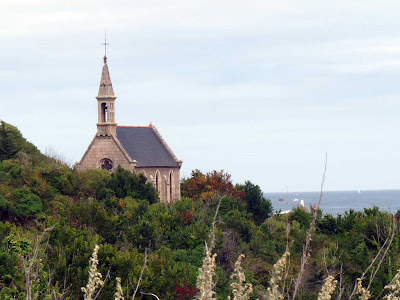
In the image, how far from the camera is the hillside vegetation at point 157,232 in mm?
35688

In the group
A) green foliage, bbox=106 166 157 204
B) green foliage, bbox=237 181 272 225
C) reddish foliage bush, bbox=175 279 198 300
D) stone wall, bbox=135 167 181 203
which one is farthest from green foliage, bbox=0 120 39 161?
reddish foliage bush, bbox=175 279 198 300

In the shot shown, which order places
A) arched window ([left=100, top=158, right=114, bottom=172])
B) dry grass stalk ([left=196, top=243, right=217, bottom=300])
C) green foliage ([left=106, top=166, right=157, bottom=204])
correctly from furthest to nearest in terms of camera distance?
1. arched window ([left=100, top=158, right=114, bottom=172])
2. green foliage ([left=106, top=166, right=157, bottom=204])
3. dry grass stalk ([left=196, top=243, right=217, bottom=300])

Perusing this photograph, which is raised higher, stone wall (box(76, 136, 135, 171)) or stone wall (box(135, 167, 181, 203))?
stone wall (box(76, 136, 135, 171))

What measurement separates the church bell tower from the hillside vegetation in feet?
17.2

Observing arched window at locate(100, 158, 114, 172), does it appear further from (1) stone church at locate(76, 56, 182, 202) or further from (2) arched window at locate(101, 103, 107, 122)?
(2) arched window at locate(101, 103, 107, 122)

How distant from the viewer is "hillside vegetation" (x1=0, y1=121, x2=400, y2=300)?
35688mm

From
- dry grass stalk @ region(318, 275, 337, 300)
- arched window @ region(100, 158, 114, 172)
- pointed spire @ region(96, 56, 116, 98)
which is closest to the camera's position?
dry grass stalk @ region(318, 275, 337, 300)

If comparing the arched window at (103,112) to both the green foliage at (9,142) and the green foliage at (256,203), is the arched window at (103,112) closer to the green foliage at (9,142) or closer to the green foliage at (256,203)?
the green foliage at (9,142)

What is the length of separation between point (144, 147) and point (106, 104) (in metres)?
4.97

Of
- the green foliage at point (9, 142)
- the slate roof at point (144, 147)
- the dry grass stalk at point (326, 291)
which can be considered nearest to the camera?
the dry grass stalk at point (326, 291)

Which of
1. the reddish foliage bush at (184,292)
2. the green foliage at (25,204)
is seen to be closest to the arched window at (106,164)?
the green foliage at (25,204)

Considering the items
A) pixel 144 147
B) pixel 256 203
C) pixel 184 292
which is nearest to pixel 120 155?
pixel 144 147

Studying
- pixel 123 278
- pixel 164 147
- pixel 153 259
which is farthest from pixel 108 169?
pixel 123 278

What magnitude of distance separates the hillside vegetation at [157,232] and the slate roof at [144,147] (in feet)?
13.4
